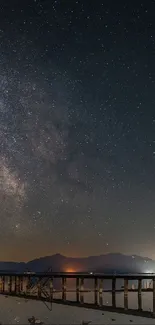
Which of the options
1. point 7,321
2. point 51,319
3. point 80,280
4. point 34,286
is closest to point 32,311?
point 51,319

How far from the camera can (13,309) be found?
52.9 meters

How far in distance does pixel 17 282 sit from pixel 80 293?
47.6 feet

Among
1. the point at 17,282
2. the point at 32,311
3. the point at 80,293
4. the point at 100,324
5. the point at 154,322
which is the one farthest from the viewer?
the point at 154,322

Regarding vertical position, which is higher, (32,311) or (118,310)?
(118,310)

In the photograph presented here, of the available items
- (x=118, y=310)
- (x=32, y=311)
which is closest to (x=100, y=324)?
(x=32, y=311)

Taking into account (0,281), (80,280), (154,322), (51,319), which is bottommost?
(154,322)

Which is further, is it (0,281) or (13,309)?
(13,309)

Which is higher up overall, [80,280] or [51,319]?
[80,280]

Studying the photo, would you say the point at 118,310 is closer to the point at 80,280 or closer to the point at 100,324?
the point at 80,280

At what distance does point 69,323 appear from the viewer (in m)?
55.1

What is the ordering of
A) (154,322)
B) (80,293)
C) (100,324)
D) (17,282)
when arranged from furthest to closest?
(154,322) < (100,324) < (17,282) < (80,293)

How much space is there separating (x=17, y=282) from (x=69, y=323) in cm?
1710

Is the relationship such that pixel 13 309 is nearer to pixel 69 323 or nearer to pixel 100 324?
pixel 69 323

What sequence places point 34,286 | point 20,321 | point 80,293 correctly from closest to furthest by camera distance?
point 80,293 < point 34,286 < point 20,321
